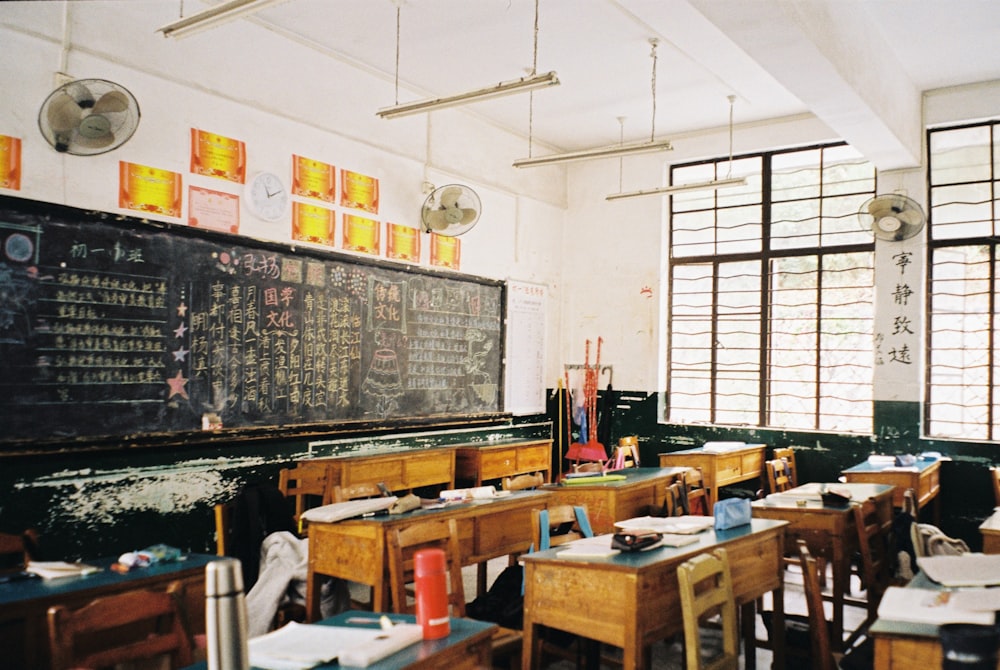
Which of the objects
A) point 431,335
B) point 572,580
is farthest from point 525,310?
point 572,580

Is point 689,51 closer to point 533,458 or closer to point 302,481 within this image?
point 533,458

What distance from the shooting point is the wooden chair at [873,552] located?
378cm

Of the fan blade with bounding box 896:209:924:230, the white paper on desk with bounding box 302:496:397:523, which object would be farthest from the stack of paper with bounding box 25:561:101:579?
the fan blade with bounding box 896:209:924:230

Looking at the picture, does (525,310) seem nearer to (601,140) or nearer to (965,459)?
(601,140)

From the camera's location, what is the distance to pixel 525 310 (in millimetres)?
8258

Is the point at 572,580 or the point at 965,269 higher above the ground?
the point at 965,269

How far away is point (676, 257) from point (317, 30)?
4.39m

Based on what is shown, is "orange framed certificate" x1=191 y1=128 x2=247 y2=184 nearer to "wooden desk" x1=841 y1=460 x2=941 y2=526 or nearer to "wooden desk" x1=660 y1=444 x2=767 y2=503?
"wooden desk" x1=660 y1=444 x2=767 y2=503

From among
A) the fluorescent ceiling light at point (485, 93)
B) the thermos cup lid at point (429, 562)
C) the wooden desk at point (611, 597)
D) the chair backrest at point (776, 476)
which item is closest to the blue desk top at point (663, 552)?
the wooden desk at point (611, 597)

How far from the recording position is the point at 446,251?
7234 mm

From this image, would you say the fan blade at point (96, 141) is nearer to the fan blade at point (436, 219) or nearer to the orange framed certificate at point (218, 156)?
the orange framed certificate at point (218, 156)

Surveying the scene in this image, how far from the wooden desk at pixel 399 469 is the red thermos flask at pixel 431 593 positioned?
11.6ft

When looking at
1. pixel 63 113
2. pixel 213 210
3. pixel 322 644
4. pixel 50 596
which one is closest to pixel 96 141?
pixel 63 113

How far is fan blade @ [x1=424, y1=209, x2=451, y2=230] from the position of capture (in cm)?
675
